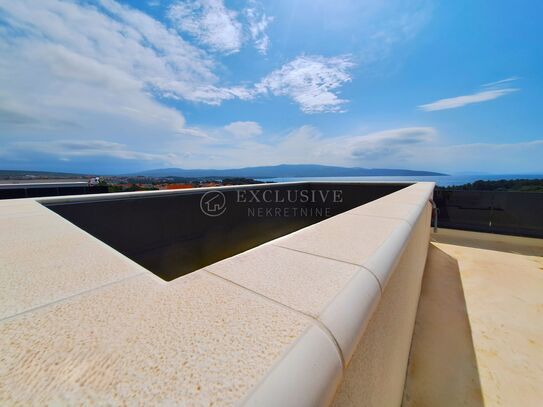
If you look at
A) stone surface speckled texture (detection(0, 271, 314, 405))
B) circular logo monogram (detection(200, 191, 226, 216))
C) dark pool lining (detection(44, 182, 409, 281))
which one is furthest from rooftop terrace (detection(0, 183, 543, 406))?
circular logo monogram (detection(200, 191, 226, 216))

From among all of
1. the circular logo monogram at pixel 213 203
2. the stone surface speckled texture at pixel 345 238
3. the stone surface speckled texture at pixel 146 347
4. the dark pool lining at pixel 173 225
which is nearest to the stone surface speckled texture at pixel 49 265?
the stone surface speckled texture at pixel 146 347

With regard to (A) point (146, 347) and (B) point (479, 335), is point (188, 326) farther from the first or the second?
(B) point (479, 335)

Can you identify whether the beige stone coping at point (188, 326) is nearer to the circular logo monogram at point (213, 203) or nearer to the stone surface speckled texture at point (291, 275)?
the stone surface speckled texture at point (291, 275)

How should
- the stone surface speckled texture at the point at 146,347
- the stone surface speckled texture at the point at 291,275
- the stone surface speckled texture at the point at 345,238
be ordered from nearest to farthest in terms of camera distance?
the stone surface speckled texture at the point at 146,347 < the stone surface speckled texture at the point at 291,275 < the stone surface speckled texture at the point at 345,238

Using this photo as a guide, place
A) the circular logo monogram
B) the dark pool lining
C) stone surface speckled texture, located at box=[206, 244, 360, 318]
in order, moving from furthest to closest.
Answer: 1. the circular logo monogram
2. the dark pool lining
3. stone surface speckled texture, located at box=[206, 244, 360, 318]

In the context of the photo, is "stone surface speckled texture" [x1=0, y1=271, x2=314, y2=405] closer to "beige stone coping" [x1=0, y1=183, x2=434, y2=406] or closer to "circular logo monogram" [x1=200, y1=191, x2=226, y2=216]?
"beige stone coping" [x1=0, y1=183, x2=434, y2=406]

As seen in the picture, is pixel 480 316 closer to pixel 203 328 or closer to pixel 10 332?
pixel 203 328
